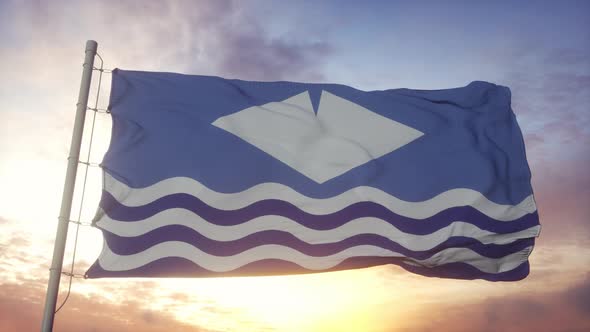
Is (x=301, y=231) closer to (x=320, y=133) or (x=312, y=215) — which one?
(x=312, y=215)

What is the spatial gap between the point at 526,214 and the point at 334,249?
129 inches

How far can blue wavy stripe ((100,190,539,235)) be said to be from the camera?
8.64 m

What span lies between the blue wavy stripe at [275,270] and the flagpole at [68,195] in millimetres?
782

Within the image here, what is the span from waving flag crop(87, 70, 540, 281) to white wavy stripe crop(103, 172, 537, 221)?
17mm

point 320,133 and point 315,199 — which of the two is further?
point 320,133

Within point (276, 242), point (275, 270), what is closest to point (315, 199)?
point (276, 242)

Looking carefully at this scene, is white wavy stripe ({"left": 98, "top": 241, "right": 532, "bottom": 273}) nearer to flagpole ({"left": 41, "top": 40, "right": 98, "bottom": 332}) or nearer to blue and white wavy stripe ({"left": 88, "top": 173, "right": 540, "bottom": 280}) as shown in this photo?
blue and white wavy stripe ({"left": 88, "top": 173, "right": 540, "bottom": 280})

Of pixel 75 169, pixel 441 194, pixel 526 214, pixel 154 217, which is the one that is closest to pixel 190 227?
pixel 154 217

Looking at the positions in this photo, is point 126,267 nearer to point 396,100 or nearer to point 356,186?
point 356,186

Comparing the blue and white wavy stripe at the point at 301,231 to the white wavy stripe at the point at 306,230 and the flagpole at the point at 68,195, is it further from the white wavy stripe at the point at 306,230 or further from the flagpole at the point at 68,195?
the flagpole at the point at 68,195

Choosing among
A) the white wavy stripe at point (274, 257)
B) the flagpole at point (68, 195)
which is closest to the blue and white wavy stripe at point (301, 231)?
the white wavy stripe at point (274, 257)

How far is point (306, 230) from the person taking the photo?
9.16 meters

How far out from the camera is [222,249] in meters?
8.86

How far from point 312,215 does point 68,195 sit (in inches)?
140
